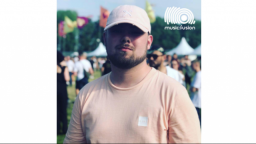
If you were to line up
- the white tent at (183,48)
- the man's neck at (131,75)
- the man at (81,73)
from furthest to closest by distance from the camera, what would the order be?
the white tent at (183,48), the man at (81,73), the man's neck at (131,75)

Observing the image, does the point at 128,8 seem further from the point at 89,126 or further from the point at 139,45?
the point at 89,126

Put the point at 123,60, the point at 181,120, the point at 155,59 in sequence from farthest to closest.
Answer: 1. the point at 155,59
2. the point at 123,60
3. the point at 181,120

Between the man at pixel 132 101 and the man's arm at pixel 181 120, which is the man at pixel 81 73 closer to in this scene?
the man at pixel 132 101

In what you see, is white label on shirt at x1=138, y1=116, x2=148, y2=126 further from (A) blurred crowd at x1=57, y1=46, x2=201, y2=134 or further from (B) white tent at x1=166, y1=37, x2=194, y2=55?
(B) white tent at x1=166, y1=37, x2=194, y2=55

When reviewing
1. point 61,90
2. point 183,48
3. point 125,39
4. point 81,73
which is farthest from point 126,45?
point 183,48

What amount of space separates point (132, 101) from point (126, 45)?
0.37m

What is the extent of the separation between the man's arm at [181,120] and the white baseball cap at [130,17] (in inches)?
19.7

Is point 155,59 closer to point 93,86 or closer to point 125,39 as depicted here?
point 93,86

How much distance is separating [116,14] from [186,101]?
75cm

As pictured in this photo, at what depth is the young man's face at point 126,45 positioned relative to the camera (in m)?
1.72

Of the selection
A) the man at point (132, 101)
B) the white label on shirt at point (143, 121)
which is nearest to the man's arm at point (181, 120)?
the man at point (132, 101)

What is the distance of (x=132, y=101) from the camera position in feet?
5.68

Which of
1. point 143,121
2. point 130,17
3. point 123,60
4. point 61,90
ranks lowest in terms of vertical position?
point 61,90

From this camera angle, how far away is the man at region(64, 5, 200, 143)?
64.6 inches
